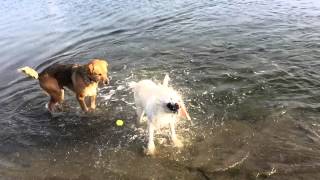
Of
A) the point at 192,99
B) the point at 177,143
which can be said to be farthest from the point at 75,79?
the point at 177,143

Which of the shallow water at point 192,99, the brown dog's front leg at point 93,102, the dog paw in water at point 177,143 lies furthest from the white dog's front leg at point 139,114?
the brown dog's front leg at point 93,102

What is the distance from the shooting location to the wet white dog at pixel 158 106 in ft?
19.1

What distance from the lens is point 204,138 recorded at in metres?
7.21

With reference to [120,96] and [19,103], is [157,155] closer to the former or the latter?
[120,96]

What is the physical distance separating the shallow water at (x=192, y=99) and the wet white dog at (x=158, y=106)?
1.85 ft

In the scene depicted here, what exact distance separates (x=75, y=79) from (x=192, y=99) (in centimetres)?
273

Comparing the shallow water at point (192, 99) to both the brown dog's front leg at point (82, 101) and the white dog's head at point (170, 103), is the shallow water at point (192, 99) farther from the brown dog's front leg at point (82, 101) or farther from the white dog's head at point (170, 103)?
the white dog's head at point (170, 103)

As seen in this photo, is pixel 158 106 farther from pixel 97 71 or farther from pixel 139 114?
pixel 97 71

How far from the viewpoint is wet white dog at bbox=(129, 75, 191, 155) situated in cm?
581

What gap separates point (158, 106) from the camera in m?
6.02

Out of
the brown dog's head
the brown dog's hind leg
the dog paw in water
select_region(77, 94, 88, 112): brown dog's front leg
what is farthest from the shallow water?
the brown dog's head

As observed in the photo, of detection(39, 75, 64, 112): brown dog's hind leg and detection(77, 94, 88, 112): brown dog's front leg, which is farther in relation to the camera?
detection(39, 75, 64, 112): brown dog's hind leg

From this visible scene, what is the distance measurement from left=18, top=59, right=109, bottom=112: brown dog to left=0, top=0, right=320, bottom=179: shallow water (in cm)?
47

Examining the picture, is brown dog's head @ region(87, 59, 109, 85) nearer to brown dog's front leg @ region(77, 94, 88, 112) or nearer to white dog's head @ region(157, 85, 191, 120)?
brown dog's front leg @ region(77, 94, 88, 112)
